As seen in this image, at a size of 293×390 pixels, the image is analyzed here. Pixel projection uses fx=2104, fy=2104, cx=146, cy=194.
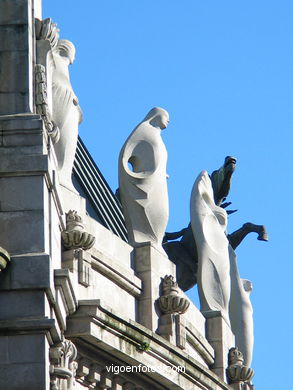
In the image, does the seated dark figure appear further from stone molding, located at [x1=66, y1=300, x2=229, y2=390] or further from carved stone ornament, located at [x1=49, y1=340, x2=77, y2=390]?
carved stone ornament, located at [x1=49, y1=340, x2=77, y2=390]

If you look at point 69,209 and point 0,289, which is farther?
point 69,209

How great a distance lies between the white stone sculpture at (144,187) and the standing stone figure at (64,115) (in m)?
2.57

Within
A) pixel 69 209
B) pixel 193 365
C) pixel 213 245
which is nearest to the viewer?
pixel 69 209

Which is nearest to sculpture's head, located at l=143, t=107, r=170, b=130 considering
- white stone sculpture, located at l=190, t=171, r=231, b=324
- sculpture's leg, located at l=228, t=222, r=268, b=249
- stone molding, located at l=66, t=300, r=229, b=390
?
white stone sculpture, located at l=190, t=171, r=231, b=324

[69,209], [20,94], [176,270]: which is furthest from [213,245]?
[20,94]

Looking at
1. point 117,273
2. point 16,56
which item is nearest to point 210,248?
point 117,273

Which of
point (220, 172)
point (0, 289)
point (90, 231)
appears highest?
point (220, 172)

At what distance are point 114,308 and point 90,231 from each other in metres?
1.52

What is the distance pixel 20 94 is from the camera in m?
36.3

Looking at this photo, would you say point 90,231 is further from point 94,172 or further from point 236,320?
point 94,172

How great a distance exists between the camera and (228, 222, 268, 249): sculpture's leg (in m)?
49.6

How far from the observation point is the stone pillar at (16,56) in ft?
119

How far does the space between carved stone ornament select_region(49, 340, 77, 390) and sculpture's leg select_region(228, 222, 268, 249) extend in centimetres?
1347

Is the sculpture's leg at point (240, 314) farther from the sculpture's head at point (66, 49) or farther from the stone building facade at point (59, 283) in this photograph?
the sculpture's head at point (66, 49)
